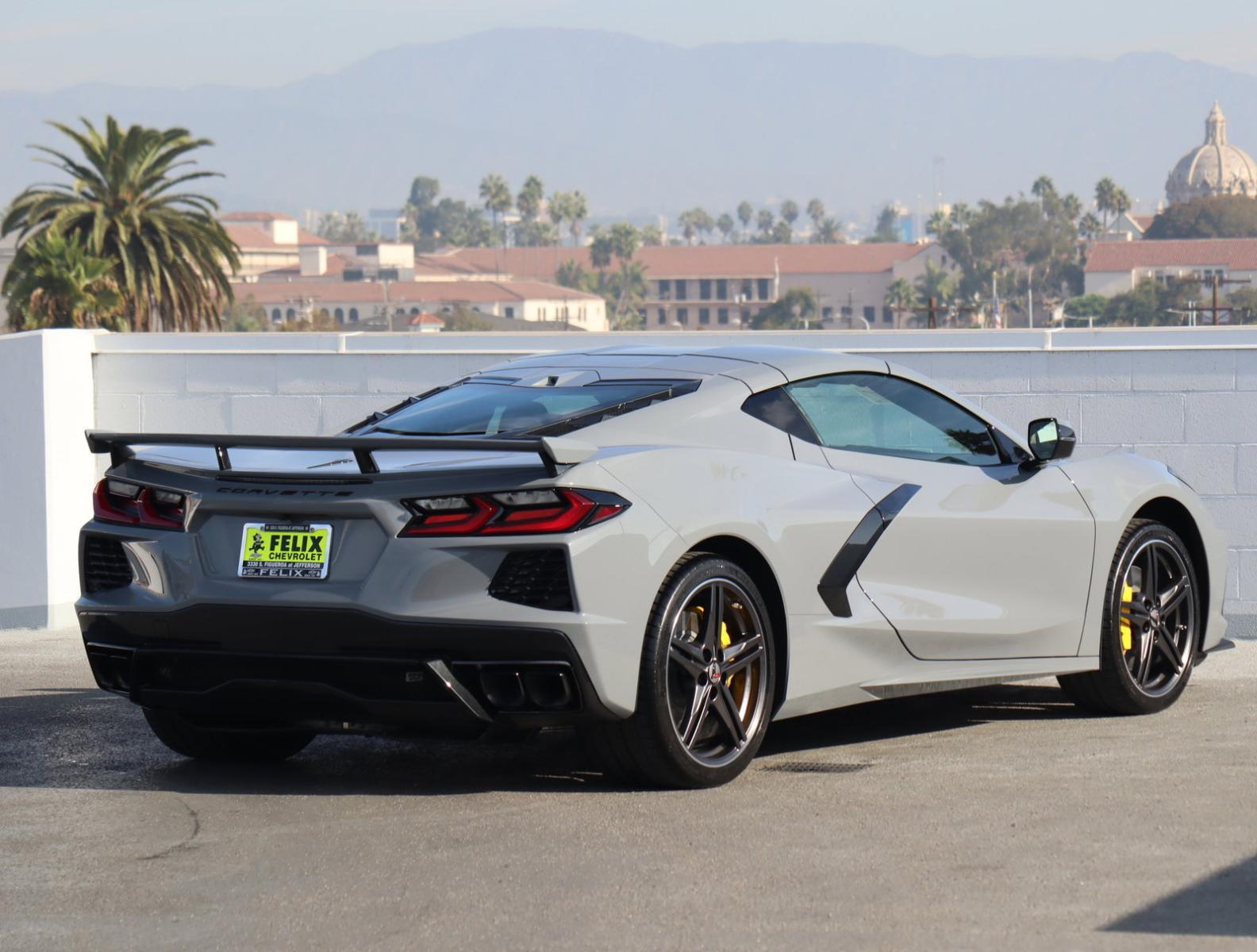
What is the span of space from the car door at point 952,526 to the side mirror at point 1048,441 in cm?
8

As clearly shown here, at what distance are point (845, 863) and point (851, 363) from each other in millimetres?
2290

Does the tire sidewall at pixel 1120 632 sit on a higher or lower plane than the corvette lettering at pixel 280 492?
lower

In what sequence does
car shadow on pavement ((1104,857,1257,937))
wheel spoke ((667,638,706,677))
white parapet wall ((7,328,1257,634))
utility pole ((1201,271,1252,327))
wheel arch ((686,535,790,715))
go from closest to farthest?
car shadow on pavement ((1104,857,1257,937)), wheel spoke ((667,638,706,677)), wheel arch ((686,535,790,715)), white parapet wall ((7,328,1257,634)), utility pole ((1201,271,1252,327))

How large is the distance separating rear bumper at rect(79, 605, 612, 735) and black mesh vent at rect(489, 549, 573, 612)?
9cm

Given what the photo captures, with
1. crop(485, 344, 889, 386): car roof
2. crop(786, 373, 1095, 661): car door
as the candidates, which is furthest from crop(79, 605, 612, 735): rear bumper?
crop(485, 344, 889, 386): car roof

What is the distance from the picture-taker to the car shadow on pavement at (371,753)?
20.3 feet

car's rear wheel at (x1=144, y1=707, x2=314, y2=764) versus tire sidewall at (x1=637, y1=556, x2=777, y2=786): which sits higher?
tire sidewall at (x1=637, y1=556, x2=777, y2=786)

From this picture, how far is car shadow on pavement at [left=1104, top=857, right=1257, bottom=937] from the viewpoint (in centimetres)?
439

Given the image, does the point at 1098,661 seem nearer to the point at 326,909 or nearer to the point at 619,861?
the point at 619,861

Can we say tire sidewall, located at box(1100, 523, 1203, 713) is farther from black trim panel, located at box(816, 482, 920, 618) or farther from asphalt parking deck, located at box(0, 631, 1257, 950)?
black trim panel, located at box(816, 482, 920, 618)

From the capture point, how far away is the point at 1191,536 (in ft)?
25.2

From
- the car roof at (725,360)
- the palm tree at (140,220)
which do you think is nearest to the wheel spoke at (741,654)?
the car roof at (725,360)

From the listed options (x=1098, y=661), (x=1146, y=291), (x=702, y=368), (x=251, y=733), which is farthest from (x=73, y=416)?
(x=1146, y=291)

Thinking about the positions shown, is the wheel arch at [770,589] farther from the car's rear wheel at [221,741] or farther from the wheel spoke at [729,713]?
the car's rear wheel at [221,741]
